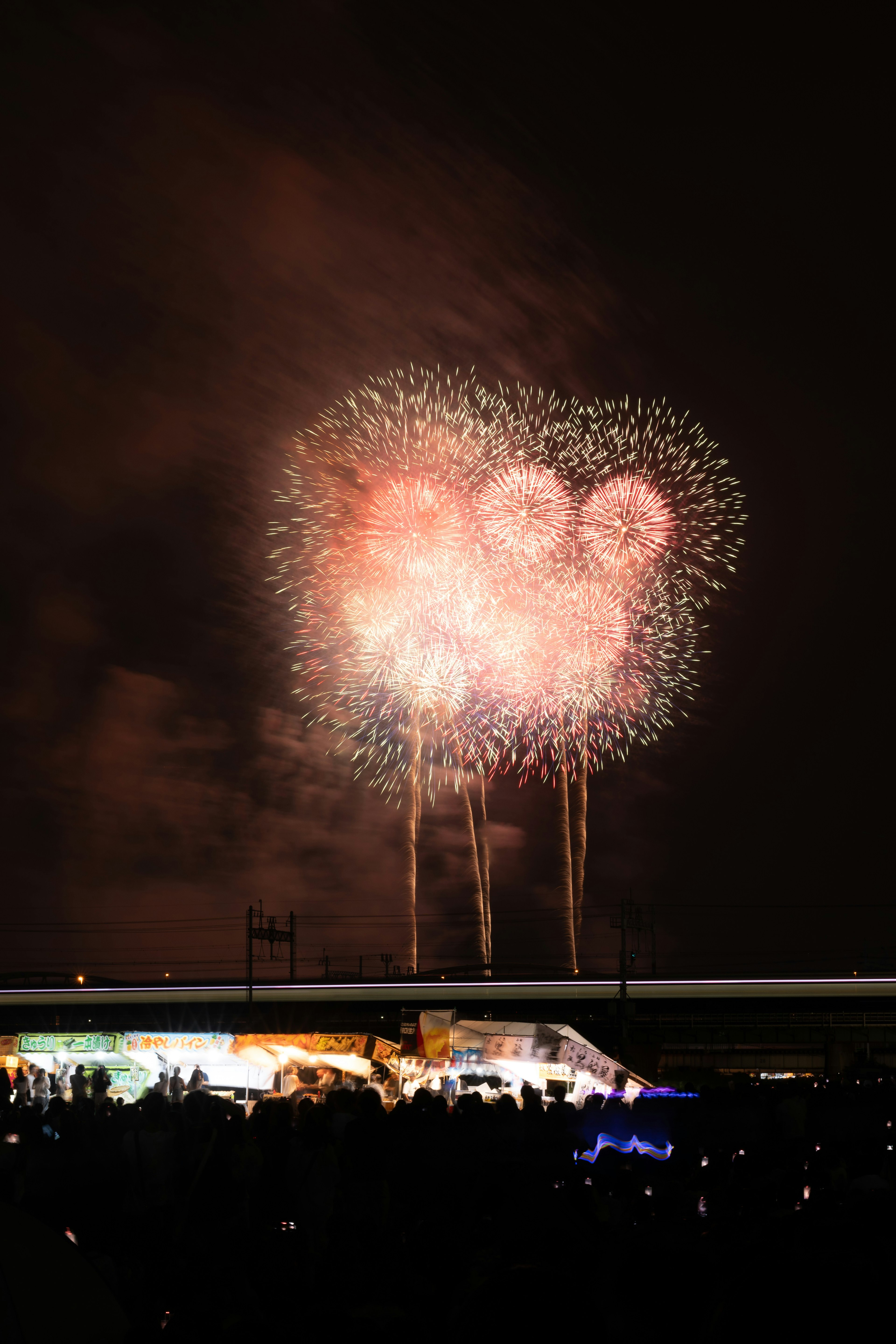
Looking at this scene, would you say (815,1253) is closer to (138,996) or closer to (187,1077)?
(187,1077)

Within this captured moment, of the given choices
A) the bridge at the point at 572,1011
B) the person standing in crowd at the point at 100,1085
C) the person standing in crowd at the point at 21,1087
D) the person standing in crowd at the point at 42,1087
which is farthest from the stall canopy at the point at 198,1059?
the bridge at the point at 572,1011

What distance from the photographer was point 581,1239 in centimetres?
534

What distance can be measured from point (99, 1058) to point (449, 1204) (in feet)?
65.3

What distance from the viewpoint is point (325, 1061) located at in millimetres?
24219

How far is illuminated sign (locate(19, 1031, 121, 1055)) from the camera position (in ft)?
84.3

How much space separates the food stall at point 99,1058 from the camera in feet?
84.2

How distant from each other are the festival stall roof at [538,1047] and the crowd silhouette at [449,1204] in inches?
303

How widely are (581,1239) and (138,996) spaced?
226 feet

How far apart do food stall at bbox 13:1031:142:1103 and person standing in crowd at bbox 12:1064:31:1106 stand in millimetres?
681

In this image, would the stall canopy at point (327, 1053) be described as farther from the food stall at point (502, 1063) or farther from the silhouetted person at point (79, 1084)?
the silhouetted person at point (79, 1084)

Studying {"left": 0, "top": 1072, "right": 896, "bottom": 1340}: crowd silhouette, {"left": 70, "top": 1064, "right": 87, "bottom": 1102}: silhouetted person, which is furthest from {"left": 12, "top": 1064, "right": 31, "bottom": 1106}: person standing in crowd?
{"left": 0, "top": 1072, "right": 896, "bottom": 1340}: crowd silhouette

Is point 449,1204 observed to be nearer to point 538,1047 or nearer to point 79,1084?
point 538,1047

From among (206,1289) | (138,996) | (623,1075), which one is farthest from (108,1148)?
(138,996)

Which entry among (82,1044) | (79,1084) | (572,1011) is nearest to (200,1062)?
(82,1044)
